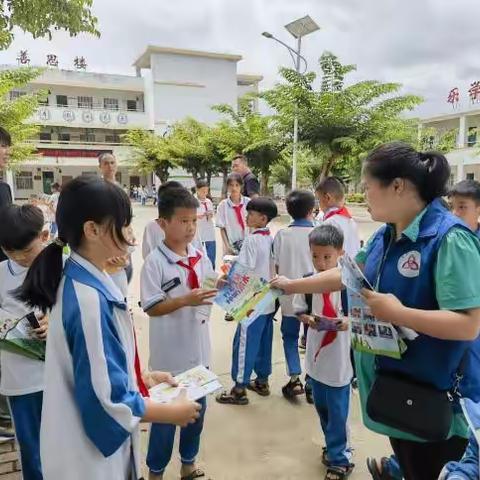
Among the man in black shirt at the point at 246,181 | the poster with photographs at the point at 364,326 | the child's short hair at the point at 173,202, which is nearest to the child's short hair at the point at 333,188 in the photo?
the child's short hair at the point at 173,202

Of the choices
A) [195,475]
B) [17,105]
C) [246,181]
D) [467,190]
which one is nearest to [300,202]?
[467,190]

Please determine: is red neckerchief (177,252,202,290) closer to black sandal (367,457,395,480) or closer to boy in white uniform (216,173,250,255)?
black sandal (367,457,395,480)

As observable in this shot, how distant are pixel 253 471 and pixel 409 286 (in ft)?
4.89

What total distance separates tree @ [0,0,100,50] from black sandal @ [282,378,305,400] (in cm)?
356

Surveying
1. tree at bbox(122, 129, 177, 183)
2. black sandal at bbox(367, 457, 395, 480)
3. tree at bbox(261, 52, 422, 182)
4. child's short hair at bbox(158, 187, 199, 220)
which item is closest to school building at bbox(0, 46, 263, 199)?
tree at bbox(122, 129, 177, 183)

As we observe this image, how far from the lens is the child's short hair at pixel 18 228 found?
6.27 feet

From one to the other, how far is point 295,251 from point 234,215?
2.26m

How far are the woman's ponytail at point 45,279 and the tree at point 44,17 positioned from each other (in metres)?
3.21

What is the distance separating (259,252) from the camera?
3.45 m

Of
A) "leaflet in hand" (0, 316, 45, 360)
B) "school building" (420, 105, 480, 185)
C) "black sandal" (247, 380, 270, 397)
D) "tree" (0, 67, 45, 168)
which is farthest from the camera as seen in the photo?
"school building" (420, 105, 480, 185)

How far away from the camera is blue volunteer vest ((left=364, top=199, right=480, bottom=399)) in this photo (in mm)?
1393

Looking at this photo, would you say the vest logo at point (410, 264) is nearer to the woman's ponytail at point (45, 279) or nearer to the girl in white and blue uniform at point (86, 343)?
the girl in white and blue uniform at point (86, 343)

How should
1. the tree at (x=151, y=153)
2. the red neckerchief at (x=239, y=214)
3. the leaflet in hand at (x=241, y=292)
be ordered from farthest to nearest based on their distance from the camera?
the tree at (x=151, y=153)
the red neckerchief at (x=239, y=214)
the leaflet in hand at (x=241, y=292)

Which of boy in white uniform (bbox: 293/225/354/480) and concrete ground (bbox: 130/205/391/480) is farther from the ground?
boy in white uniform (bbox: 293/225/354/480)
